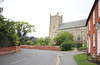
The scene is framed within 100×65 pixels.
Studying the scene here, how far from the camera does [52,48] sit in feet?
140

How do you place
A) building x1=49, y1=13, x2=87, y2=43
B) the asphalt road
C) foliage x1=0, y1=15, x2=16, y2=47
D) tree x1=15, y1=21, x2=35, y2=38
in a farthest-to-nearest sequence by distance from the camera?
building x1=49, y1=13, x2=87, y2=43
tree x1=15, y1=21, x2=35, y2=38
foliage x1=0, y1=15, x2=16, y2=47
the asphalt road

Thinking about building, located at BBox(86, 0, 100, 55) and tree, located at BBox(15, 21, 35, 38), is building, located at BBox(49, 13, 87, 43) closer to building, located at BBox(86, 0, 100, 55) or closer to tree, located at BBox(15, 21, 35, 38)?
tree, located at BBox(15, 21, 35, 38)

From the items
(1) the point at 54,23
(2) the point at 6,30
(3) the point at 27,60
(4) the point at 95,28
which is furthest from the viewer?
(1) the point at 54,23

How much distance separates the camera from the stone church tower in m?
85.9

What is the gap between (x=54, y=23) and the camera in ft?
288

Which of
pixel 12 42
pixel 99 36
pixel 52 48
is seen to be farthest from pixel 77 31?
pixel 99 36

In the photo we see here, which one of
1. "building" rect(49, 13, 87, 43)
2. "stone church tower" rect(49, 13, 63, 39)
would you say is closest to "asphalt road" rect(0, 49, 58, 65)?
"building" rect(49, 13, 87, 43)

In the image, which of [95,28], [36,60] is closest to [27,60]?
[36,60]

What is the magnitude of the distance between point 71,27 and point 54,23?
58.1 ft

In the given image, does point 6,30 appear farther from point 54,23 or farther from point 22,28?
point 54,23

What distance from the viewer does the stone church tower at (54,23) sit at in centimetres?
8594

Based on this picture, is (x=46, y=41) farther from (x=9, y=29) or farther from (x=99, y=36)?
(x=99, y=36)

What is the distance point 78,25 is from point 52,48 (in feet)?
115

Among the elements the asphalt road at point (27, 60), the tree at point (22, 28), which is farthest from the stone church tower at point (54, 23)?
the asphalt road at point (27, 60)
